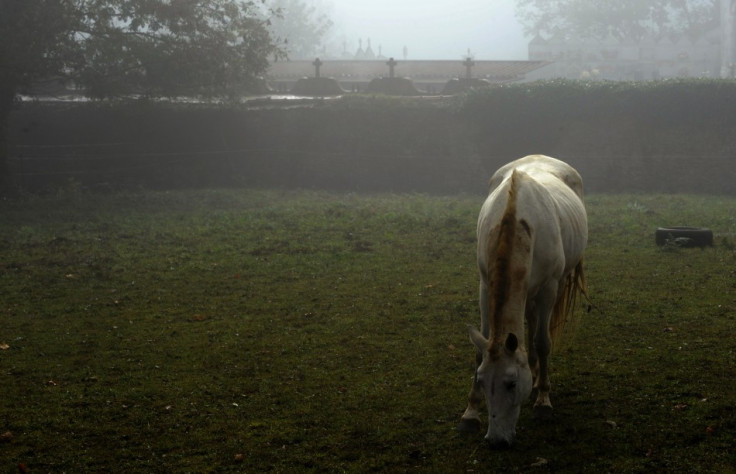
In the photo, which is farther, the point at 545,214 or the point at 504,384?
the point at 545,214

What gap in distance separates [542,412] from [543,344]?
0.53 meters

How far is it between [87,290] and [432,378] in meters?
5.78

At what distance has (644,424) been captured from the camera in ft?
18.6

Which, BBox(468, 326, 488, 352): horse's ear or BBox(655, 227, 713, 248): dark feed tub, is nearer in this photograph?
BBox(468, 326, 488, 352): horse's ear

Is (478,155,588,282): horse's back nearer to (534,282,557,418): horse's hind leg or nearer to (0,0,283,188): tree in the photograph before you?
(534,282,557,418): horse's hind leg

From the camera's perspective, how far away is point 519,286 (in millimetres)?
5281

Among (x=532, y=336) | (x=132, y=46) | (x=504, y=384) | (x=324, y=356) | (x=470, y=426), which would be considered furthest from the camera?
(x=132, y=46)

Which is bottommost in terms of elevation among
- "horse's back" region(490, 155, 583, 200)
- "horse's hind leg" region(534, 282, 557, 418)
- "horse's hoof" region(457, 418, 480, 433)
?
"horse's hoof" region(457, 418, 480, 433)

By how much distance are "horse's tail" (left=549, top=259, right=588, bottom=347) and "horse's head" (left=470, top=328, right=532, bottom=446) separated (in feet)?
6.23

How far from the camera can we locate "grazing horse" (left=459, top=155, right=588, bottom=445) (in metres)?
4.96

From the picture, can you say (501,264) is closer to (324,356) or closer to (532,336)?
(532,336)

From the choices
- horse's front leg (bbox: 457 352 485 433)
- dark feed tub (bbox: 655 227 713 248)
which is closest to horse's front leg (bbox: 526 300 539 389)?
horse's front leg (bbox: 457 352 485 433)

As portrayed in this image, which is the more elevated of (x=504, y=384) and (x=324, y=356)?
(x=504, y=384)

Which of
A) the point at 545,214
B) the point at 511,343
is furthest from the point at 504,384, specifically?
the point at 545,214
